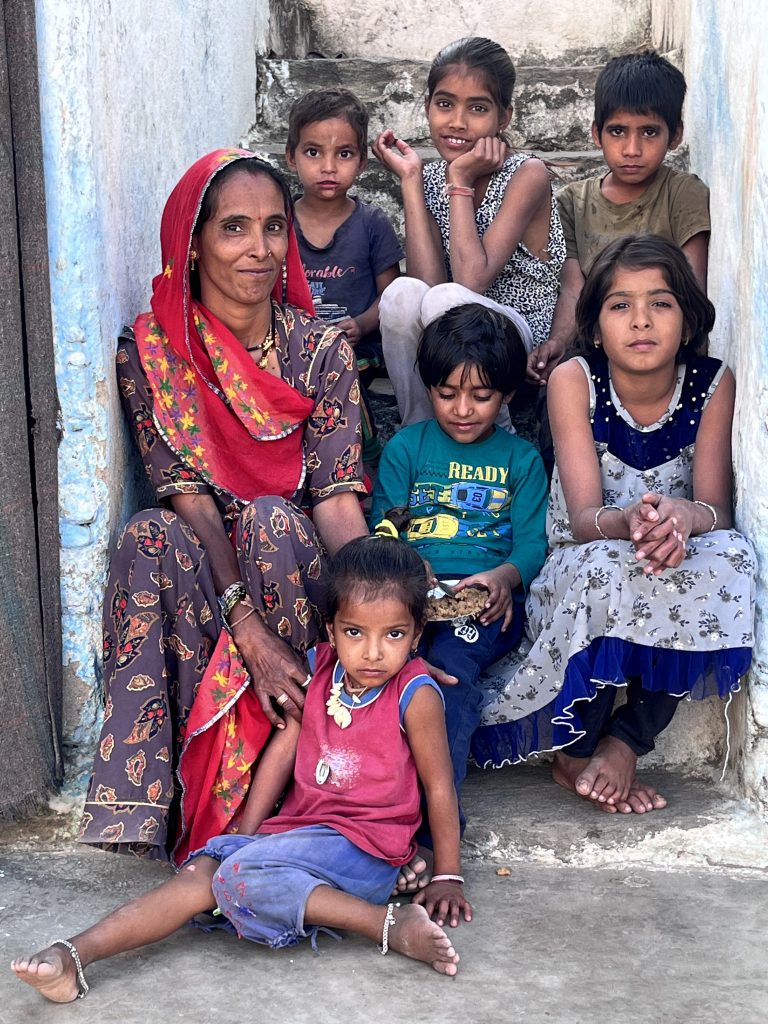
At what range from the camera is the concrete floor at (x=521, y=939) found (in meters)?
2.26

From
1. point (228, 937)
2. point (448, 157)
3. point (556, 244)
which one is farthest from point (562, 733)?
point (448, 157)

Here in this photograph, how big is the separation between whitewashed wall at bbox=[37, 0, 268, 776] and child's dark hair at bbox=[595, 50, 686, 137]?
54.0 inches

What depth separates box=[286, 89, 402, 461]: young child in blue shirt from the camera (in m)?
4.03

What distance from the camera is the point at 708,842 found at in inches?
112

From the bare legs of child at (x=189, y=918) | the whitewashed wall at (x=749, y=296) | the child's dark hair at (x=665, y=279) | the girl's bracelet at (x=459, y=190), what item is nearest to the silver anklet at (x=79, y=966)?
the bare legs of child at (x=189, y=918)

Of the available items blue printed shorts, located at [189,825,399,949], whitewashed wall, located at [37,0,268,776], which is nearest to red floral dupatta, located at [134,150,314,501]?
whitewashed wall, located at [37,0,268,776]

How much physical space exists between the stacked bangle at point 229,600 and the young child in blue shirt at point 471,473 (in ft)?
1.71

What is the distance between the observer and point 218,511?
311 cm

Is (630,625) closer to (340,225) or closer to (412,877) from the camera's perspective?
(412,877)

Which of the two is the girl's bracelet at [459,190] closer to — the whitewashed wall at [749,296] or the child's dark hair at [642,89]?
the child's dark hair at [642,89]

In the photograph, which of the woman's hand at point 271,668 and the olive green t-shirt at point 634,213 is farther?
the olive green t-shirt at point 634,213

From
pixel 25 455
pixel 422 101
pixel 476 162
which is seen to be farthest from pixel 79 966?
pixel 422 101

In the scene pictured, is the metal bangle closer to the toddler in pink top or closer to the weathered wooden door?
the toddler in pink top

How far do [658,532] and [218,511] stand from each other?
3.47 ft
